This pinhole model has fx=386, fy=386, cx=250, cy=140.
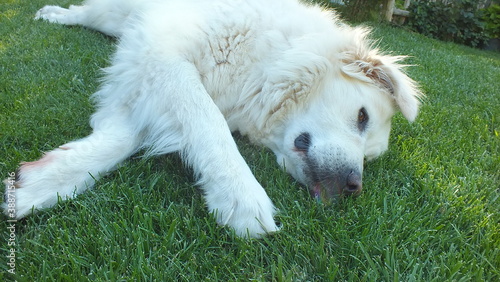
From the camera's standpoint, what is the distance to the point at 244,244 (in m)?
1.36

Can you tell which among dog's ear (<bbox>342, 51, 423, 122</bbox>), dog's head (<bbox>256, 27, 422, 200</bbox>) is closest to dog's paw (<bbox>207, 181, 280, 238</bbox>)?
dog's head (<bbox>256, 27, 422, 200</bbox>)

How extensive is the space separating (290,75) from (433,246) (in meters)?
1.11

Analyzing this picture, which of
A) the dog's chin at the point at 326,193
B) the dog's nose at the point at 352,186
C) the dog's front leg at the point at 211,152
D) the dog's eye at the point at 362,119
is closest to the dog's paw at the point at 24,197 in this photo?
the dog's front leg at the point at 211,152

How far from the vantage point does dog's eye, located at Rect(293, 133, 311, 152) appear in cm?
202

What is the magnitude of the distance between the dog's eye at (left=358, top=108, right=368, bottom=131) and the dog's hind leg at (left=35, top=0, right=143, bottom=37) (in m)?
2.09

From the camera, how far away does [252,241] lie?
1.39 m

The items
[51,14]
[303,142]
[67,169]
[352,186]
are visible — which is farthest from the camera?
[51,14]

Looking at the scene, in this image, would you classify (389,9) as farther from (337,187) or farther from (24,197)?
(24,197)

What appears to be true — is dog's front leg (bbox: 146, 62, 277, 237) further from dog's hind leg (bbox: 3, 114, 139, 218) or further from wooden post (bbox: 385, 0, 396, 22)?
wooden post (bbox: 385, 0, 396, 22)

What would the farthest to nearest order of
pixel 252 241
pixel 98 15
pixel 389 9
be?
pixel 389 9
pixel 98 15
pixel 252 241

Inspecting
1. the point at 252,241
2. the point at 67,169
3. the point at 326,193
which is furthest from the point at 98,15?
the point at 252,241

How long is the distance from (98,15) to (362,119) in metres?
2.84

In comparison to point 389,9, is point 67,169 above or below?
below

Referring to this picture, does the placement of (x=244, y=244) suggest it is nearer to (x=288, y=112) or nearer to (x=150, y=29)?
(x=288, y=112)
